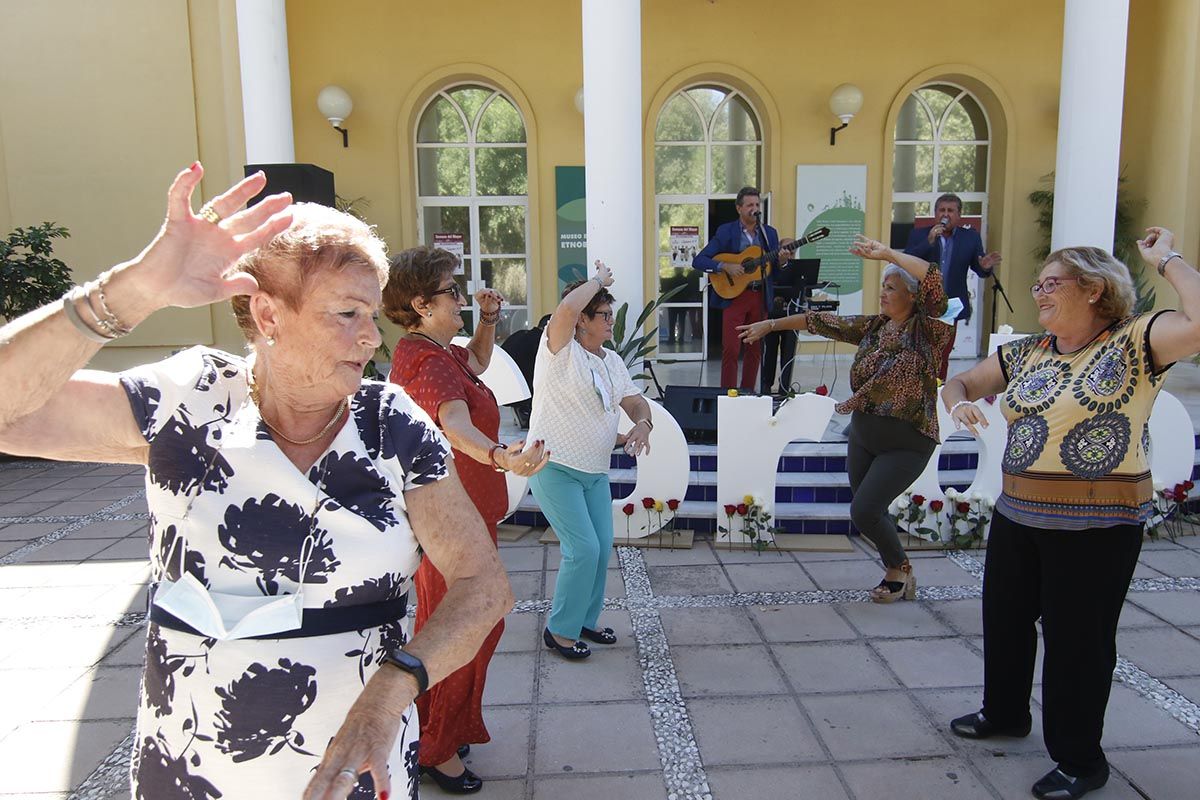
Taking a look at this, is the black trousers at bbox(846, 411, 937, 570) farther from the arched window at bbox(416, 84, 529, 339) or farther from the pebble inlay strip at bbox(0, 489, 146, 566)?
the arched window at bbox(416, 84, 529, 339)

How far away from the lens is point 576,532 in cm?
332

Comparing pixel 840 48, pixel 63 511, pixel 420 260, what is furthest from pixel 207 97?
pixel 420 260

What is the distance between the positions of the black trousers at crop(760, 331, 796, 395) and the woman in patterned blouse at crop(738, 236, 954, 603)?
3362mm

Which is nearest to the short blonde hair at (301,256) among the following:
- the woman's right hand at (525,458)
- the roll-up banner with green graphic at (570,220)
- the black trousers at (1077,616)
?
the woman's right hand at (525,458)

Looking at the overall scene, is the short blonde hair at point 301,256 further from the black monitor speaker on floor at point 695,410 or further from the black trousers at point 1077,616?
the black monitor speaker on floor at point 695,410

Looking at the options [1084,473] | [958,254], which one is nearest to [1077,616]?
[1084,473]

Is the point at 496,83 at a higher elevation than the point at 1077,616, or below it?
higher

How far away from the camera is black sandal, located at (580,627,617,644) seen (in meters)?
3.66

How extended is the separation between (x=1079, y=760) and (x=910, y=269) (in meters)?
2.12

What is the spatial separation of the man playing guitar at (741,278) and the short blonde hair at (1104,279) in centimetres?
453

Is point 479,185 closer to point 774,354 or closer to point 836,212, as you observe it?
point 836,212

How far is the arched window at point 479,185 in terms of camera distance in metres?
10.5

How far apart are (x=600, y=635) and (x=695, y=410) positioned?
9.47 feet

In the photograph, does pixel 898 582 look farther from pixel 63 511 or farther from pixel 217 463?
pixel 63 511
